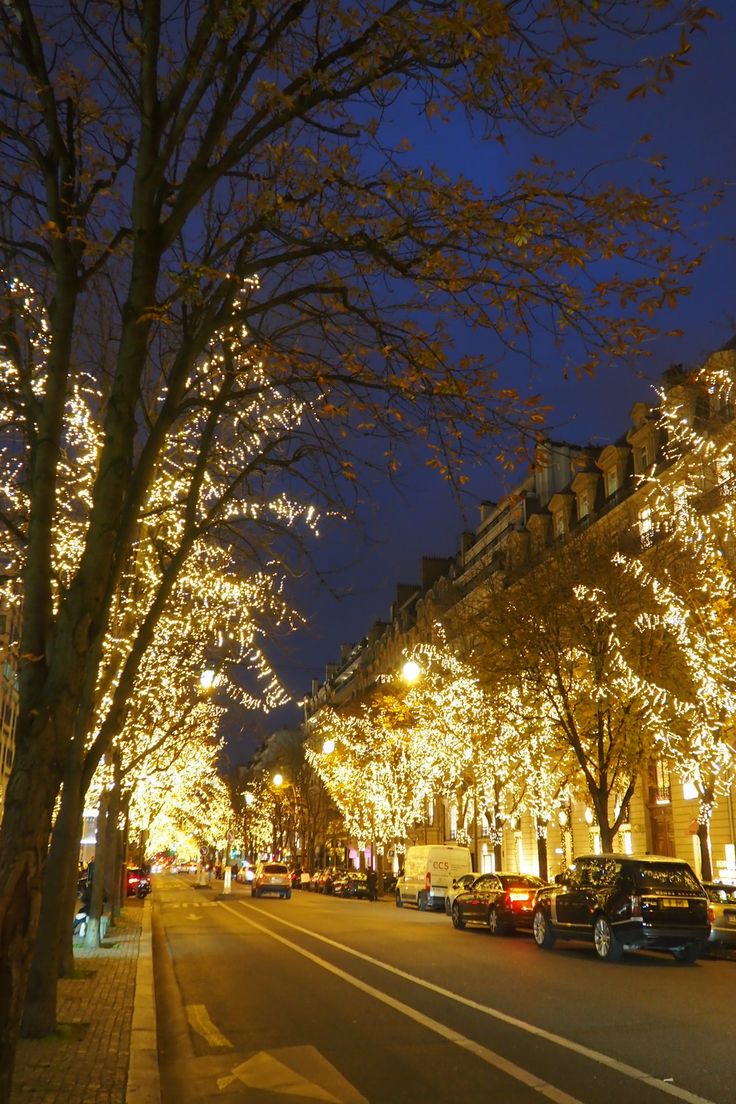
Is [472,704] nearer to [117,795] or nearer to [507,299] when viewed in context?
[117,795]

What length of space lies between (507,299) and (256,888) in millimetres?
48770

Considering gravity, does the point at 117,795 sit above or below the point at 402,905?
Answer: above

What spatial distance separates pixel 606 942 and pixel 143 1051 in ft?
37.6

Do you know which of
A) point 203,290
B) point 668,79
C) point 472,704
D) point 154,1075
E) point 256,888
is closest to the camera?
point 668,79

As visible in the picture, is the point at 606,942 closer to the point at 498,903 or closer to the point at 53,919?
the point at 498,903

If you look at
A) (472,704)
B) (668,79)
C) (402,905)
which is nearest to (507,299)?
(668,79)

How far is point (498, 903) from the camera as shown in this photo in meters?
26.1

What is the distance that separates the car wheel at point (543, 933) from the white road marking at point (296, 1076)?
12.4 meters

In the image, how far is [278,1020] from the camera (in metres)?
12.0

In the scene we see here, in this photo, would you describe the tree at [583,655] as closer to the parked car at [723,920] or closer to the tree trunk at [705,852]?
the tree trunk at [705,852]

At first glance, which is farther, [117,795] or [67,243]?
[117,795]

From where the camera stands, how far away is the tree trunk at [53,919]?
10.4 m

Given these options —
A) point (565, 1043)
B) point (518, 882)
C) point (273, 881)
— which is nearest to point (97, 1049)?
point (565, 1043)

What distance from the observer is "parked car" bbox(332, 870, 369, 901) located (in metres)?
54.5
